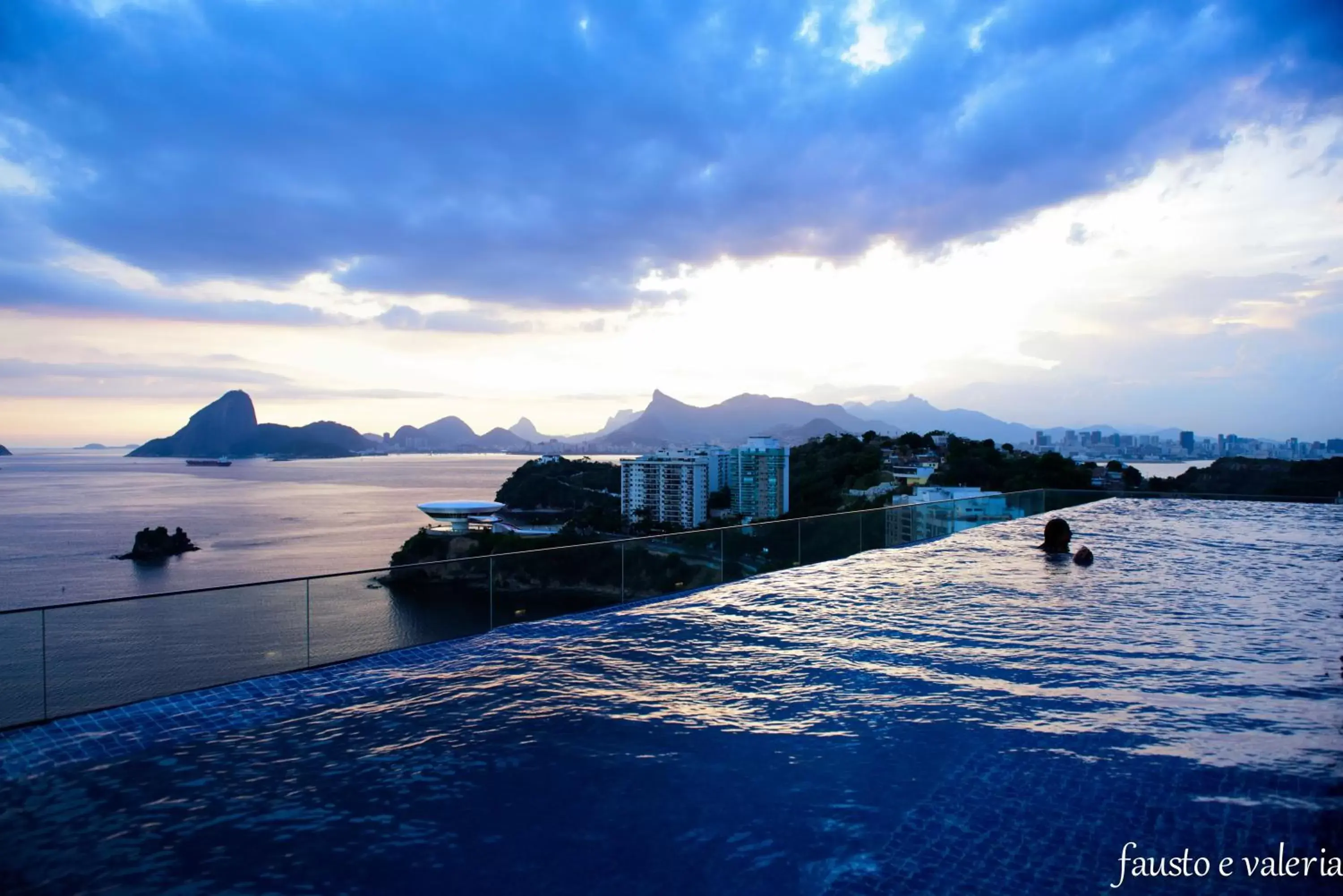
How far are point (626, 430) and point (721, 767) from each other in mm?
98104

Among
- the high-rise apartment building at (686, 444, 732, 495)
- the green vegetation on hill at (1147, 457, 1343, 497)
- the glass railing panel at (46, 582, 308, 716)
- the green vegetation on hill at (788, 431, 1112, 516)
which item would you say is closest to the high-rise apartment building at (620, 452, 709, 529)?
the high-rise apartment building at (686, 444, 732, 495)

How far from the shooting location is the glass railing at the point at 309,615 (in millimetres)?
4617

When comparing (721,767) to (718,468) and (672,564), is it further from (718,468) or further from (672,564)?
(718,468)

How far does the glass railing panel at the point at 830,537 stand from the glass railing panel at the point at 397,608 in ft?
→ 17.1

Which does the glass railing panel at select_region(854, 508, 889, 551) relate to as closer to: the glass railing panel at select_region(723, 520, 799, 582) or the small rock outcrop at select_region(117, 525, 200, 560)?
the glass railing panel at select_region(723, 520, 799, 582)

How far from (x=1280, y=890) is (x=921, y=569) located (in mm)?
7854

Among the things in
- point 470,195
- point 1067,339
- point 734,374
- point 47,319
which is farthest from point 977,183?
point 47,319

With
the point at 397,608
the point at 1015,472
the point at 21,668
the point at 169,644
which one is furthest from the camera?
the point at 1015,472

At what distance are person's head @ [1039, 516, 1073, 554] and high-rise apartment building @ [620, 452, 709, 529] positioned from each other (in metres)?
19.7

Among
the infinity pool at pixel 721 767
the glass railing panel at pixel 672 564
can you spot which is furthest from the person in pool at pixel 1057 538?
the glass railing panel at pixel 672 564

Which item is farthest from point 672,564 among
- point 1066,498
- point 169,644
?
point 1066,498

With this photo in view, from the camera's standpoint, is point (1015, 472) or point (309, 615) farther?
point (1015, 472)

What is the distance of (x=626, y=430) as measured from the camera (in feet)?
334

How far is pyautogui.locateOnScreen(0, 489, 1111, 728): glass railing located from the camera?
4.62 metres
